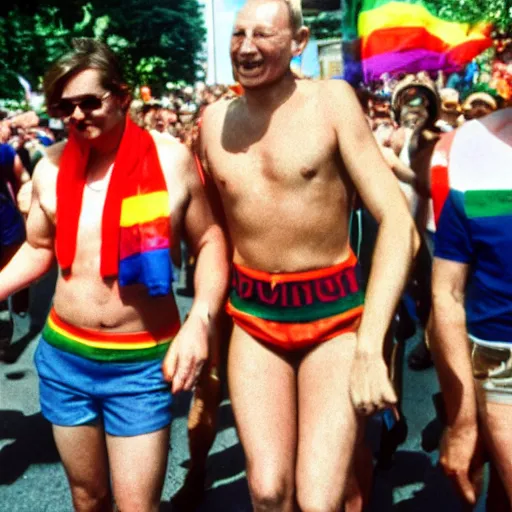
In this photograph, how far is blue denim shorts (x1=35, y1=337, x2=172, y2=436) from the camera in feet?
9.25

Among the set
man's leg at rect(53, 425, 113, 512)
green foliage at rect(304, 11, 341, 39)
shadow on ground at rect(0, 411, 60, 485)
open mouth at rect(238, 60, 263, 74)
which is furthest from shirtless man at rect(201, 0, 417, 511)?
green foliage at rect(304, 11, 341, 39)

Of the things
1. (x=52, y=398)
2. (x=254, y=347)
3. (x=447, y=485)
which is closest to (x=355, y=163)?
(x=254, y=347)

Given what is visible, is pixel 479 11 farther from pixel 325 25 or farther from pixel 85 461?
pixel 325 25

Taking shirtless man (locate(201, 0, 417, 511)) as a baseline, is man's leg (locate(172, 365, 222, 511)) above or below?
below

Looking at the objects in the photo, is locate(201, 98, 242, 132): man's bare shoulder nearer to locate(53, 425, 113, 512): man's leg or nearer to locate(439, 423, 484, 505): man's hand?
locate(53, 425, 113, 512): man's leg

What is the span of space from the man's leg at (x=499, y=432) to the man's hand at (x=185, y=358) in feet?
2.73

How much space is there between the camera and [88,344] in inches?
112

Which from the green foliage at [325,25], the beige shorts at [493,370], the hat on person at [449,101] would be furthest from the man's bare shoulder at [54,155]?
the green foliage at [325,25]

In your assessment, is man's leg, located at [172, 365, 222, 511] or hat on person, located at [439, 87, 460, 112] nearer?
man's leg, located at [172, 365, 222, 511]

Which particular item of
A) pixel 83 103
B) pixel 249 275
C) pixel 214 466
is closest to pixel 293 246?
pixel 249 275

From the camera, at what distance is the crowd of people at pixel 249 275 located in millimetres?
2561

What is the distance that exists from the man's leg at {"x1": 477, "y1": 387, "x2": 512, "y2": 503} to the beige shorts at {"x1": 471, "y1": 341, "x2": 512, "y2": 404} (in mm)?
22

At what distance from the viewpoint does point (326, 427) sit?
2.69 meters

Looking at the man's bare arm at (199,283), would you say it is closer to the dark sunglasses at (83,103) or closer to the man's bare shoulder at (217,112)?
the man's bare shoulder at (217,112)
